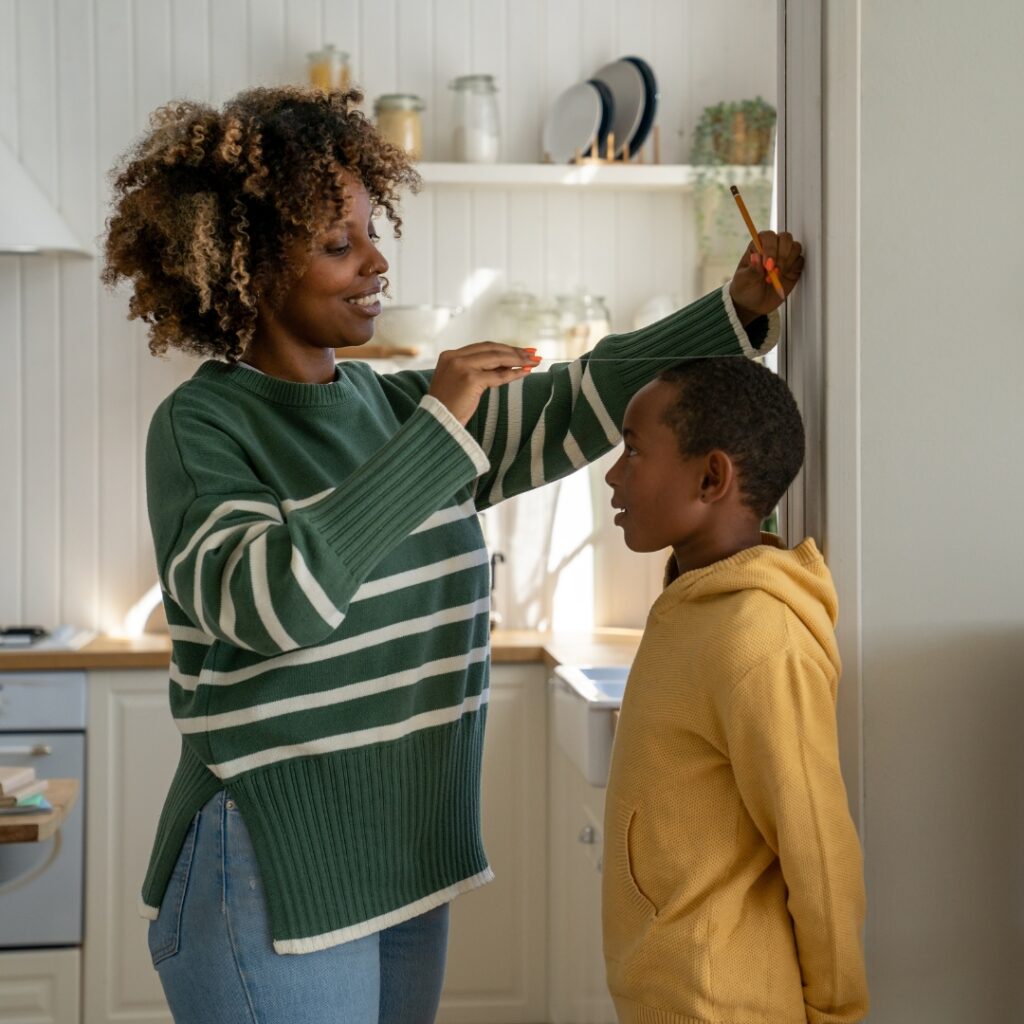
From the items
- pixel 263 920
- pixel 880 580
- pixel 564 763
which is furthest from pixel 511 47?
pixel 263 920

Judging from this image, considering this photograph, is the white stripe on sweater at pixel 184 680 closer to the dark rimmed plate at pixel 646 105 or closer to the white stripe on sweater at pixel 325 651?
the white stripe on sweater at pixel 325 651

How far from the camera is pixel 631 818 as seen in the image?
91cm

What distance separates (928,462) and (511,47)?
2.03m

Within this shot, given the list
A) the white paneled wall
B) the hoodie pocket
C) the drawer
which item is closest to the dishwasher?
the drawer

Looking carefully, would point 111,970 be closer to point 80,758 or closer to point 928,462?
point 80,758

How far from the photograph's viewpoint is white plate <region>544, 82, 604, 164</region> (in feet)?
8.77

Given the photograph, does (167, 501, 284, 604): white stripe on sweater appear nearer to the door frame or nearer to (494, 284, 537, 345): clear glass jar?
the door frame

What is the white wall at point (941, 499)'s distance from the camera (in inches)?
38.9

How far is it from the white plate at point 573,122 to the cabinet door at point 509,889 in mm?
1069

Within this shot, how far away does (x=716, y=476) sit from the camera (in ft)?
3.03

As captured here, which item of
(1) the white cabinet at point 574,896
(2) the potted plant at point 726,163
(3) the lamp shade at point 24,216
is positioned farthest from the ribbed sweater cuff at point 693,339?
(3) the lamp shade at point 24,216

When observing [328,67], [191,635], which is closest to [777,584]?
[191,635]

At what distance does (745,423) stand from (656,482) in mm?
75

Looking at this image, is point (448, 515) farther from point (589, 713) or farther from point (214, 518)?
point (589, 713)
